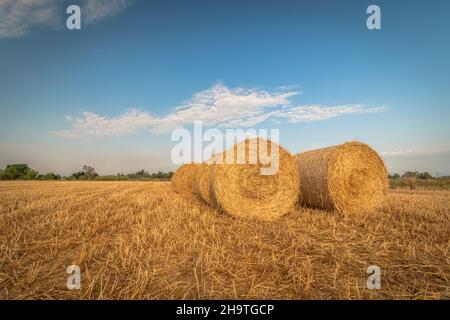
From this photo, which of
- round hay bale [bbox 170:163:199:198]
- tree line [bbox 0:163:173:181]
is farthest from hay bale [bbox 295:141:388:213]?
tree line [bbox 0:163:173:181]

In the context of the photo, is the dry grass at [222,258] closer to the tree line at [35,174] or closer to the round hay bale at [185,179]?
the round hay bale at [185,179]

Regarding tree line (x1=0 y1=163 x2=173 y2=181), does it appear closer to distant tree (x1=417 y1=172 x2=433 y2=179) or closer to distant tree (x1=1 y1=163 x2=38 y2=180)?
distant tree (x1=1 y1=163 x2=38 y2=180)

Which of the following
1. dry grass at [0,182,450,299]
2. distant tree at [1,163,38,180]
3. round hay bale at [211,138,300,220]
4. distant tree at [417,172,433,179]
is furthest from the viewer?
distant tree at [1,163,38,180]

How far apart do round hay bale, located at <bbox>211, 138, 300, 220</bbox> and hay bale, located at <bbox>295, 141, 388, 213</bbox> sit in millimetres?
432

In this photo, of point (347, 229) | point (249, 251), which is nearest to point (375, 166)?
point (347, 229)

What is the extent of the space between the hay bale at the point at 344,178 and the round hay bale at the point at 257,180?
1.42 feet

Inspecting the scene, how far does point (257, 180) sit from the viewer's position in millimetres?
6930

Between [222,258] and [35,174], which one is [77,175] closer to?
[35,174]

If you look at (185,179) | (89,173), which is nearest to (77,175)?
(89,173)

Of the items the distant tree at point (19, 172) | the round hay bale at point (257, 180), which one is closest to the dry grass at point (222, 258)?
the round hay bale at point (257, 180)

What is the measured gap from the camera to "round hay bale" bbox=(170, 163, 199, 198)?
12.9m

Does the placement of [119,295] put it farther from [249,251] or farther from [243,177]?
[243,177]

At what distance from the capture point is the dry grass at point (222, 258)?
2.73 m

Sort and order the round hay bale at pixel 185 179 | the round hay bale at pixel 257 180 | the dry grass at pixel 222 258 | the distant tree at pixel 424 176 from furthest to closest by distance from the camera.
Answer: the distant tree at pixel 424 176 < the round hay bale at pixel 185 179 < the round hay bale at pixel 257 180 < the dry grass at pixel 222 258
